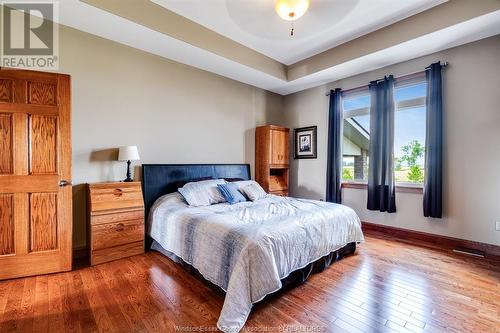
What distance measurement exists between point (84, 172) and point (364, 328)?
331 centimetres

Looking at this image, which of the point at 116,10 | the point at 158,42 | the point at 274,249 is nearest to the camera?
the point at 274,249

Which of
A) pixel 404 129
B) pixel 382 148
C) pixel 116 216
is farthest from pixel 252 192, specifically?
pixel 404 129

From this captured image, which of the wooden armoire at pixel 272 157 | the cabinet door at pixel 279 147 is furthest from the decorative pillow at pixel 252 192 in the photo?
the cabinet door at pixel 279 147

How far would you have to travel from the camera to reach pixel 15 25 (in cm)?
250

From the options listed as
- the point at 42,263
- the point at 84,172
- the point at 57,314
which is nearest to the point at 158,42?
the point at 84,172

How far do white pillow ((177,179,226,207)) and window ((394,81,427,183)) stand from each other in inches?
114

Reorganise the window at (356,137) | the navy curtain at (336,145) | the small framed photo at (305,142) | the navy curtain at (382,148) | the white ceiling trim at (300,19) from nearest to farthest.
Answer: the white ceiling trim at (300,19) → the navy curtain at (382,148) → the window at (356,137) → the navy curtain at (336,145) → the small framed photo at (305,142)

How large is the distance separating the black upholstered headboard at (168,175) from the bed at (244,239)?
14mm

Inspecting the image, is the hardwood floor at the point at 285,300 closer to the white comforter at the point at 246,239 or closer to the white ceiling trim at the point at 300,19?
the white comforter at the point at 246,239

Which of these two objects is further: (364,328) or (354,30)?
(354,30)

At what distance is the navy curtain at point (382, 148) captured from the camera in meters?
3.70

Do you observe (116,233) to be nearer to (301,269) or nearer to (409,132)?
(301,269)

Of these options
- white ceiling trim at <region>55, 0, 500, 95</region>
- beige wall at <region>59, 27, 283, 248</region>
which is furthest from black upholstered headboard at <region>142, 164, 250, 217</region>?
white ceiling trim at <region>55, 0, 500, 95</region>

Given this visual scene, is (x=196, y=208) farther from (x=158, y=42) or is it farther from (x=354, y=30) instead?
(x=354, y=30)
